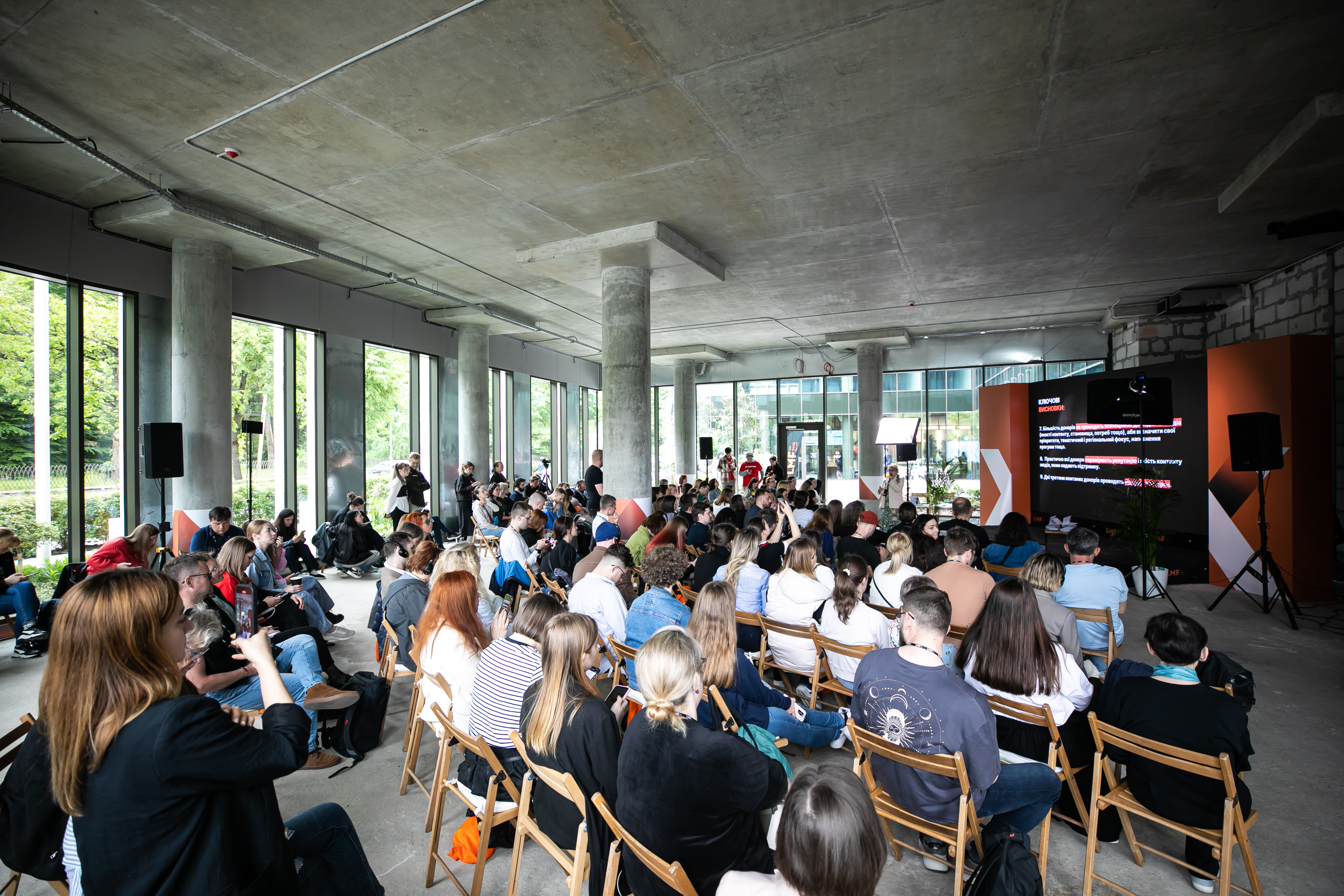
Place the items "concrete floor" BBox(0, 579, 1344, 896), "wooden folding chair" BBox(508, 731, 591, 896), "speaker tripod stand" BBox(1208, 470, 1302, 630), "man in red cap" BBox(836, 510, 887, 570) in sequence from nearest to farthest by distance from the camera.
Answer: "wooden folding chair" BBox(508, 731, 591, 896)
"concrete floor" BBox(0, 579, 1344, 896)
"man in red cap" BBox(836, 510, 887, 570)
"speaker tripod stand" BBox(1208, 470, 1302, 630)

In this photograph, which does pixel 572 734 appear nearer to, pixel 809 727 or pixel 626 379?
pixel 809 727

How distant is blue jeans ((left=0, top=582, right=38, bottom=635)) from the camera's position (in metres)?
5.01

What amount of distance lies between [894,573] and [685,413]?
514 inches

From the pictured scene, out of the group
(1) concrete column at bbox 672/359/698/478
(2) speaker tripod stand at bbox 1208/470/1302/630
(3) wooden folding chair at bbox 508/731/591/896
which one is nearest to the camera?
(3) wooden folding chair at bbox 508/731/591/896

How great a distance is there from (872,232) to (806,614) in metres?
5.48

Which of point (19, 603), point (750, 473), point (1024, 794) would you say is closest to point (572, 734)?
point (1024, 794)

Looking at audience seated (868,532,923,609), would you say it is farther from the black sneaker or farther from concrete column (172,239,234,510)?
concrete column (172,239,234,510)

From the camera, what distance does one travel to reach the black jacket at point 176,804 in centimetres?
133

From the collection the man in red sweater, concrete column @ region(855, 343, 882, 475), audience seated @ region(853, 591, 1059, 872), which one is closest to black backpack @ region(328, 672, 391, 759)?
audience seated @ region(853, 591, 1059, 872)

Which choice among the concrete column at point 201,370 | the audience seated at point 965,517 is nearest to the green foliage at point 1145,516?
the audience seated at point 965,517

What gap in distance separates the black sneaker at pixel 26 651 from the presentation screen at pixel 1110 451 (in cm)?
1086

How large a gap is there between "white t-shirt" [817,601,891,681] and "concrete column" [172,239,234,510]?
720cm

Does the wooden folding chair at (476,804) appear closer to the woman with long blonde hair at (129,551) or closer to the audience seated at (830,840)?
the audience seated at (830,840)

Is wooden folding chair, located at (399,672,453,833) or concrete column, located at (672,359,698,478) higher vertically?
concrete column, located at (672,359,698,478)
